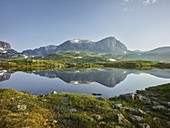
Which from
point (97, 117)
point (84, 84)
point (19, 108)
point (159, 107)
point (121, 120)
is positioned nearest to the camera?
point (121, 120)

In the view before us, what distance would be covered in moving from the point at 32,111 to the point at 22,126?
5.15 metres

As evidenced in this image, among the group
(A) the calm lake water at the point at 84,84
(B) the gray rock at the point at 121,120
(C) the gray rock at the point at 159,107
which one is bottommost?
(A) the calm lake water at the point at 84,84

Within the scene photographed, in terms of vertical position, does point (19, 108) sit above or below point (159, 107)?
above

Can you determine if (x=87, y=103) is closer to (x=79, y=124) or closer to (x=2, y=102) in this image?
(x=79, y=124)

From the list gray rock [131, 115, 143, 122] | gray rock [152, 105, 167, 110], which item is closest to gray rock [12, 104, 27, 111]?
gray rock [131, 115, 143, 122]

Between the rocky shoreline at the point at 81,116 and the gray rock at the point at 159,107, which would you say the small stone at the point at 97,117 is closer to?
the rocky shoreline at the point at 81,116

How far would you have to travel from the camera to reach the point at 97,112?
26.2 m

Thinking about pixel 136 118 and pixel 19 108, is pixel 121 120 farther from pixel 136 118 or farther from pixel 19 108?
pixel 19 108

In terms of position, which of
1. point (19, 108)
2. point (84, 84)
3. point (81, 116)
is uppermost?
point (19, 108)

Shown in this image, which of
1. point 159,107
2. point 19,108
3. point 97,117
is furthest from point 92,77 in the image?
point 97,117

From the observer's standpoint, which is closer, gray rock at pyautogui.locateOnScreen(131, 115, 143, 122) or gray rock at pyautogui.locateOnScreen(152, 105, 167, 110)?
gray rock at pyautogui.locateOnScreen(131, 115, 143, 122)

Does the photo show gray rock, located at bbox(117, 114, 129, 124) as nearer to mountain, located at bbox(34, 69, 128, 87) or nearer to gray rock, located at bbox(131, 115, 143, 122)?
gray rock, located at bbox(131, 115, 143, 122)

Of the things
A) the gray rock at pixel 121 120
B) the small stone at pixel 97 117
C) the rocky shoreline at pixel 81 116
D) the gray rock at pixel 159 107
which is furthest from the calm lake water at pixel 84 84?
the gray rock at pixel 121 120

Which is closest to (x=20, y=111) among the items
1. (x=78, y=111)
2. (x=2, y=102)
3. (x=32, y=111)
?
(x=32, y=111)
